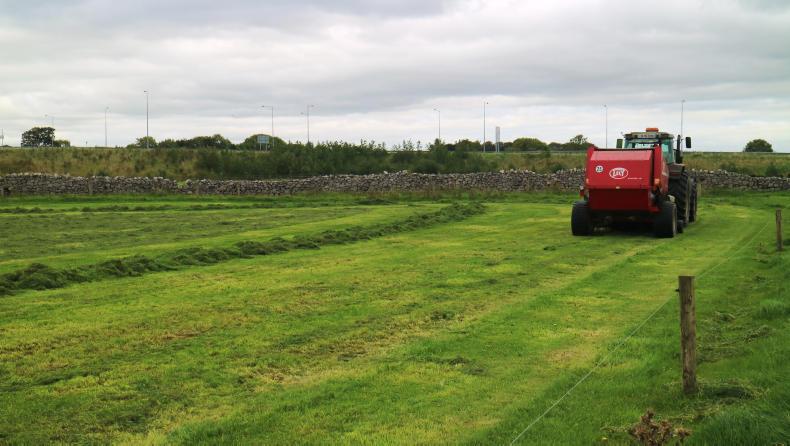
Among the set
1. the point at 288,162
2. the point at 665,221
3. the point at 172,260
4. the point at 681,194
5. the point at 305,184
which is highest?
the point at 288,162

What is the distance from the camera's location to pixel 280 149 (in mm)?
74375

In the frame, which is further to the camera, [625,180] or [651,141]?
[651,141]

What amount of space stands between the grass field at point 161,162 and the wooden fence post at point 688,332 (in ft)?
210

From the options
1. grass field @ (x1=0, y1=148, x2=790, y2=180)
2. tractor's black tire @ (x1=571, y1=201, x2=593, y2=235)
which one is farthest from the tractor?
grass field @ (x1=0, y1=148, x2=790, y2=180)

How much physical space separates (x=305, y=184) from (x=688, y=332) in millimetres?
47886

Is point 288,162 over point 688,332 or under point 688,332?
over

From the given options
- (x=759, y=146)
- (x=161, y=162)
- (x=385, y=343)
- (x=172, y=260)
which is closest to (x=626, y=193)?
(x=172, y=260)

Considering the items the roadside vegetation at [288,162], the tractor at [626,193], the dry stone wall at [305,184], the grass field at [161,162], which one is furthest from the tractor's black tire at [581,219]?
the grass field at [161,162]

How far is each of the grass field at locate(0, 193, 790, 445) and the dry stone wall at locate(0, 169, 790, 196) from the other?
31.1 m

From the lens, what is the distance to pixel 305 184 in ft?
178

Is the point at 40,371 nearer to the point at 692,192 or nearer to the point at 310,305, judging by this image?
the point at 310,305

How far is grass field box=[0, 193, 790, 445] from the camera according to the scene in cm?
706

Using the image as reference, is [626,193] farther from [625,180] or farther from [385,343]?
[385,343]

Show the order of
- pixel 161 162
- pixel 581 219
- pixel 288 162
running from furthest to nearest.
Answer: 1. pixel 161 162
2. pixel 288 162
3. pixel 581 219
